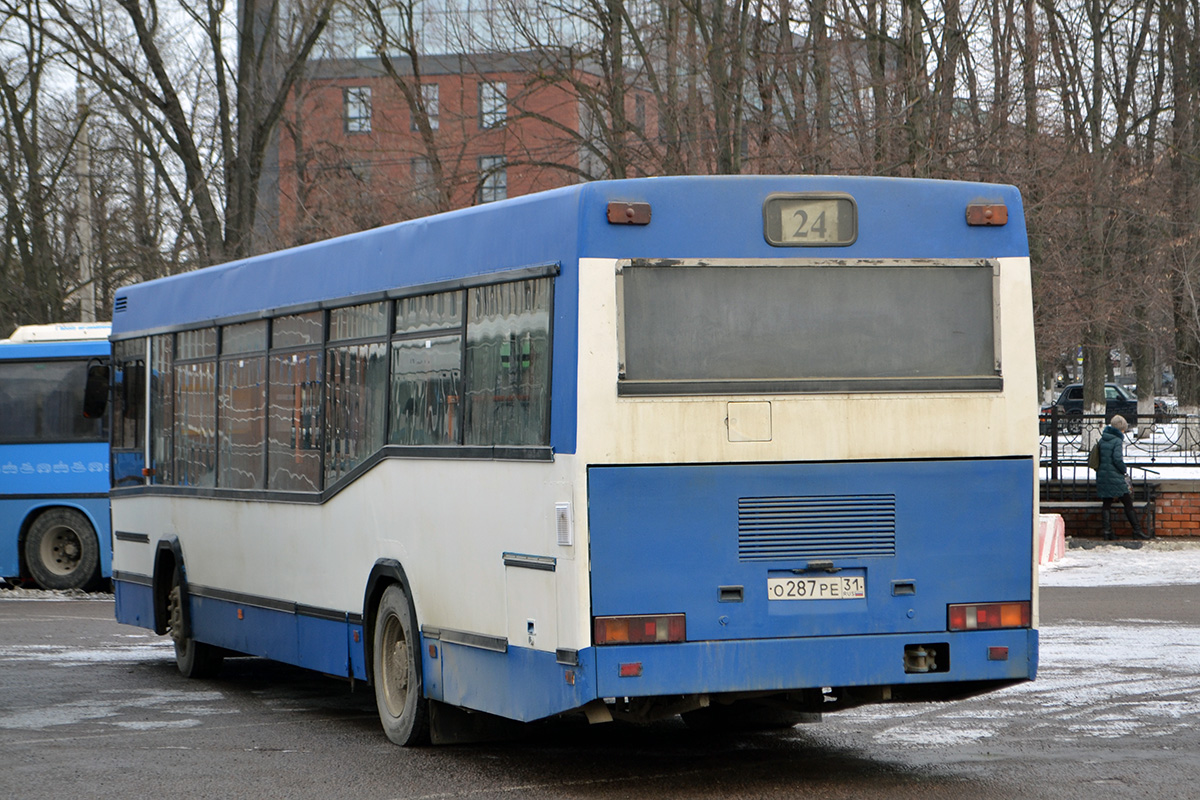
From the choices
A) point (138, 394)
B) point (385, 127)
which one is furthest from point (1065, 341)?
point (138, 394)

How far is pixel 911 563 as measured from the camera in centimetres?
760

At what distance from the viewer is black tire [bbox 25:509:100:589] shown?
1928 centimetres

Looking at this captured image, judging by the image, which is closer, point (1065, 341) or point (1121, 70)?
point (1065, 341)

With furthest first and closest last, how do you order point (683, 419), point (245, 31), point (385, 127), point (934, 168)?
1. point (385, 127)
2. point (245, 31)
3. point (934, 168)
4. point (683, 419)

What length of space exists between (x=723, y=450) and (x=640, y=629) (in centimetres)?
85

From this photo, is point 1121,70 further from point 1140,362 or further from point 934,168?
point 934,168

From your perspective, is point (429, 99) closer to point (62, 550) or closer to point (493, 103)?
point (493, 103)

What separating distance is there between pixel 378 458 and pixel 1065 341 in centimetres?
2257

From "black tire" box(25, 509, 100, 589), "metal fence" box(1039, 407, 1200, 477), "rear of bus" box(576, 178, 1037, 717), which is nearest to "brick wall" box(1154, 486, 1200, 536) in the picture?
"metal fence" box(1039, 407, 1200, 477)

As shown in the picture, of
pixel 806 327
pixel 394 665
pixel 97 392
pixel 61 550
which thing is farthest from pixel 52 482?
pixel 806 327

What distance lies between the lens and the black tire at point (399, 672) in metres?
8.63

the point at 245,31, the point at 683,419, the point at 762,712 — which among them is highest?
the point at 245,31

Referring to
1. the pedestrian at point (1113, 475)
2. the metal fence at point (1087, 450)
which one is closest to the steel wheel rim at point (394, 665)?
the pedestrian at point (1113, 475)

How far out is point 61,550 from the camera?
19438 millimetres
